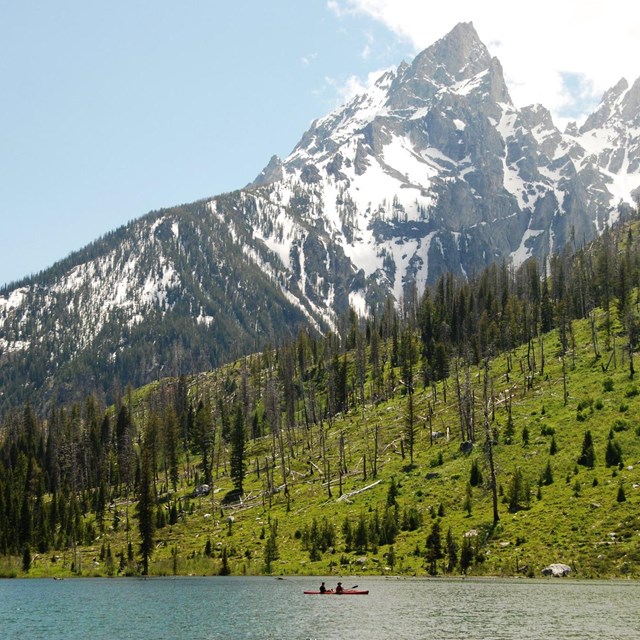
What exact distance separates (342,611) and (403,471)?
5377 centimetres

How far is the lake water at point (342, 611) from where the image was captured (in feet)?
168

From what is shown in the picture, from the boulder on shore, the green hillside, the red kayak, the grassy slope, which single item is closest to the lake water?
the boulder on shore

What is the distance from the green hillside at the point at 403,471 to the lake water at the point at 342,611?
812 cm

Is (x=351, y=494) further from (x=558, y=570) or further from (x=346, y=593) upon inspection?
(x=558, y=570)

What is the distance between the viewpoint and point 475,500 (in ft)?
311

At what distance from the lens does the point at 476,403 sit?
13475cm

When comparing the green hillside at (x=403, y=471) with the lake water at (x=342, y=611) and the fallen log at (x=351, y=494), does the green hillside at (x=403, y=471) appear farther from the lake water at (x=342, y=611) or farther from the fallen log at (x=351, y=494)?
the lake water at (x=342, y=611)

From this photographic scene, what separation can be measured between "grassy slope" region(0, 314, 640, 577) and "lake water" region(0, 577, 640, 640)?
16.2ft

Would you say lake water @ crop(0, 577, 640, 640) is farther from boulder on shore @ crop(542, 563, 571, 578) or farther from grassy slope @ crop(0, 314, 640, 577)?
grassy slope @ crop(0, 314, 640, 577)

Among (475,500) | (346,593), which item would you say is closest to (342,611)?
(346,593)

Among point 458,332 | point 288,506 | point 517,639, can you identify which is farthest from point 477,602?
point 458,332

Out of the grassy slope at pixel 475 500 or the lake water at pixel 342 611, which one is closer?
the lake water at pixel 342 611

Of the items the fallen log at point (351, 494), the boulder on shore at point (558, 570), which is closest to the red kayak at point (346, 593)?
the boulder on shore at point (558, 570)

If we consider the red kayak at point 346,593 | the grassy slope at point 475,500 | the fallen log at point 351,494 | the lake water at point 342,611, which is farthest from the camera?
the fallen log at point 351,494
